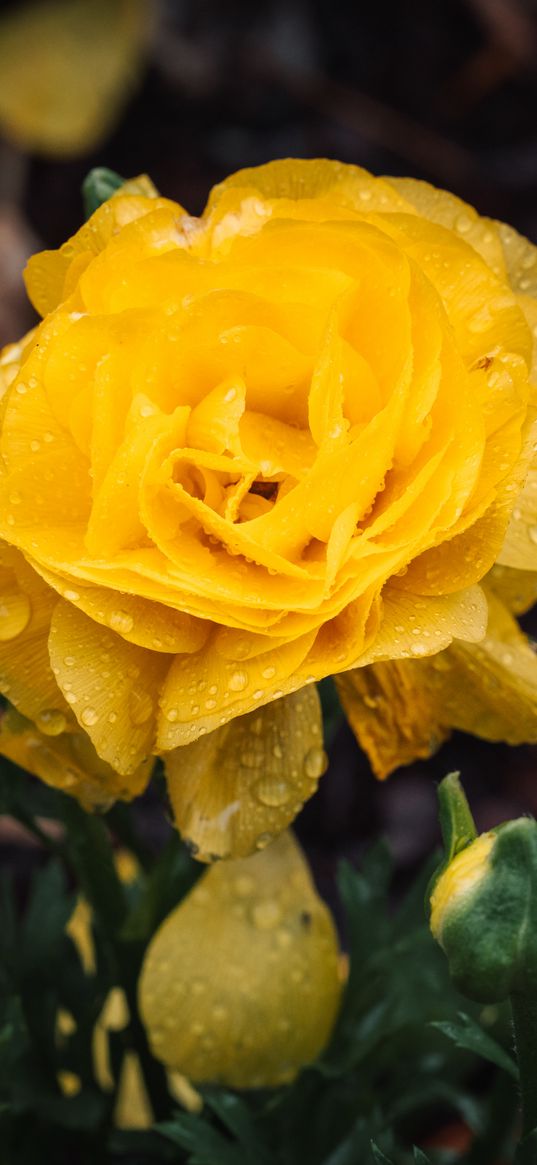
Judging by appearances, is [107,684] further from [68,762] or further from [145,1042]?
[145,1042]

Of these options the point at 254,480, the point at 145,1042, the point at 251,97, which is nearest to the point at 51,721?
the point at 254,480

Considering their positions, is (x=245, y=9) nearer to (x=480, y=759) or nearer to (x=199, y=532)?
(x=480, y=759)

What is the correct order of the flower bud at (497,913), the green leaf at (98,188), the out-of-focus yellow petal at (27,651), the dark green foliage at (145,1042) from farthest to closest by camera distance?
the dark green foliage at (145,1042), the green leaf at (98,188), the out-of-focus yellow petal at (27,651), the flower bud at (497,913)

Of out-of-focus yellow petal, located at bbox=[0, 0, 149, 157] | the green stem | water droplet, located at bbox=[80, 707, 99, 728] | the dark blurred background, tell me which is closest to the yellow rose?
water droplet, located at bbox=[80, 707, 99, 728]

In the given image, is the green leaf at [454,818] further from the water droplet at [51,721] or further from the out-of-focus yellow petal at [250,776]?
the water droplet at [51,721]

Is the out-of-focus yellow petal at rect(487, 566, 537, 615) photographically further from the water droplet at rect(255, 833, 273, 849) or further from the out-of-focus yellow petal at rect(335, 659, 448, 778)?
the water droplet at rect(255, 833, 273, 849)

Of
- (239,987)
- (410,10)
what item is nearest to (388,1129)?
(239,987)

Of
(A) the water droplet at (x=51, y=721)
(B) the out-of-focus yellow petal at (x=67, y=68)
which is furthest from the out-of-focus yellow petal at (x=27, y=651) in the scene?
(B) the out-of-focus yellow petal at (x=67, y=68)
